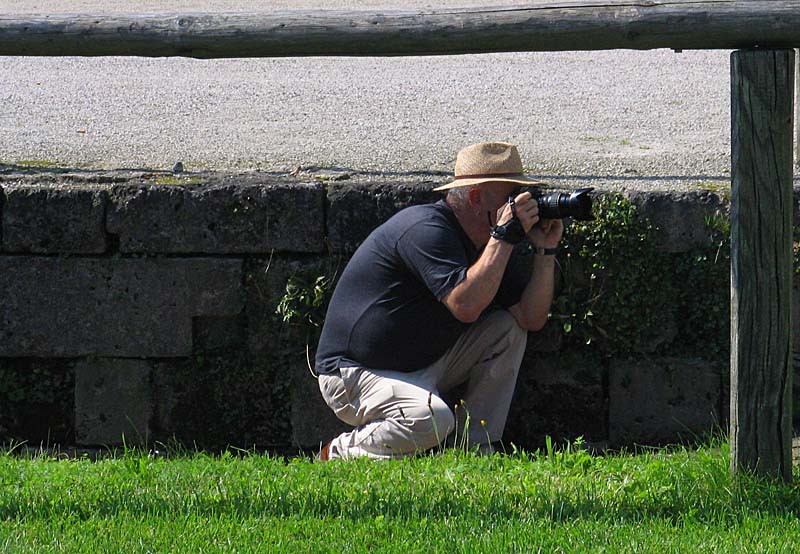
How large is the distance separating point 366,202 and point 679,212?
1513 millimetres

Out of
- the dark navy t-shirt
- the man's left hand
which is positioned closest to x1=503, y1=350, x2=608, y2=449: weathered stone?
the dark navy t-shirt

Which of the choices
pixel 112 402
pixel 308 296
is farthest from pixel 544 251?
pixel 112 402

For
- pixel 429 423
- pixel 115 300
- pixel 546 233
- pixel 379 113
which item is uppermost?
pixel 379 113

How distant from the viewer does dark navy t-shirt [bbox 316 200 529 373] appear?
4.84 m

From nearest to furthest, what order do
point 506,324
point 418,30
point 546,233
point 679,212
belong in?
point 418,30, point 546,233, point 506,324, point 679,212

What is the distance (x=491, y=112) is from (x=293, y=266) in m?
2.51

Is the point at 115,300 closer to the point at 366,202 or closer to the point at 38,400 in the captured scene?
the point at 38,400

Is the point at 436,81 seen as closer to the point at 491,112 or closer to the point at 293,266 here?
the point at 491,112

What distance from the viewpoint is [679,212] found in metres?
5.21

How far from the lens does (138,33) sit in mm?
4133

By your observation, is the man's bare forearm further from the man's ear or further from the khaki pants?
the khaki pants

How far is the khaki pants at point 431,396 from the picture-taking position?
4.78 meters

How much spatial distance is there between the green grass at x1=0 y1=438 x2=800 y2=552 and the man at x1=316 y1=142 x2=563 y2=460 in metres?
0.53

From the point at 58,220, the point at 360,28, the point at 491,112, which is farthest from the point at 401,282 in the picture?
the point at 491,112
